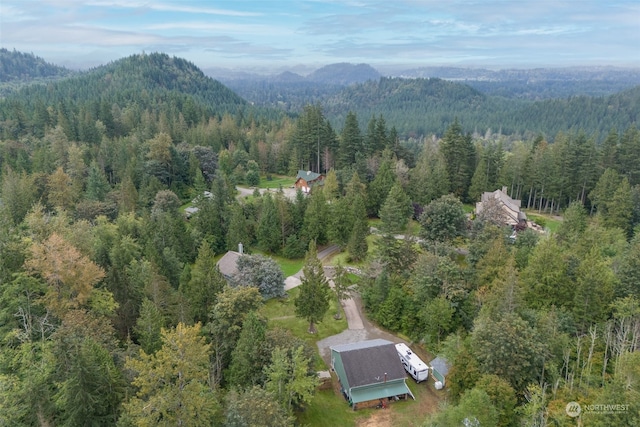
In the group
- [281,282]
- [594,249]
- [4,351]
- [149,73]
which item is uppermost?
[149,73]

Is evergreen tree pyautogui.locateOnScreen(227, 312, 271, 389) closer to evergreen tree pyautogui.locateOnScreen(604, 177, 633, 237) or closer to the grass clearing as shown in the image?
the grass clearing

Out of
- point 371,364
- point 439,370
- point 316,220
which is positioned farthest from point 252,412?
point 316,220

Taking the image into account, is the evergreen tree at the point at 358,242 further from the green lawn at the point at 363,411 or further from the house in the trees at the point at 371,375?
the green lawn at the point at 363,411

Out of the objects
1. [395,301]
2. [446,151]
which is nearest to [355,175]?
[446,151]

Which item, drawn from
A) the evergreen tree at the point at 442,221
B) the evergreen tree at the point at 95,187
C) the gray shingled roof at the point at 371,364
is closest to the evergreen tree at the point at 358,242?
the evergreen tree at the point at 442,221

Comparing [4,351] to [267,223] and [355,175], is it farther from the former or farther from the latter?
[355,175]

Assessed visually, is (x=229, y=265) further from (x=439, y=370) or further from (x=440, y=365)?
(x=439, y=370)
